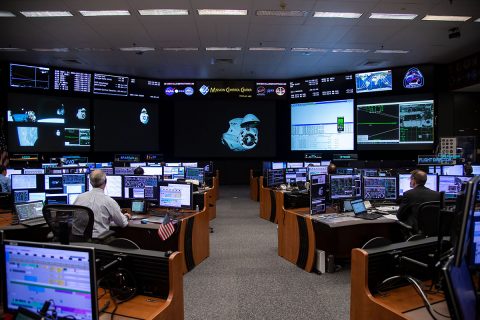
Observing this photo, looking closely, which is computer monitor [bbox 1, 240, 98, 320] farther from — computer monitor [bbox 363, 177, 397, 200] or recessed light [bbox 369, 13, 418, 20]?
recessed light [bbox 369, 13, 418, 20]

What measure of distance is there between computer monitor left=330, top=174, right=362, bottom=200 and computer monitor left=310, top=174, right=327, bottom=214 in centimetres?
13

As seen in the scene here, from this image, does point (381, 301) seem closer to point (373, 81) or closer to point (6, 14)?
point (6, 14)

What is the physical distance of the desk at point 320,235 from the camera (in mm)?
4242

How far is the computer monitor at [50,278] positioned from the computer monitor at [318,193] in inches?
128

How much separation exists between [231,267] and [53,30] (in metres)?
5.12

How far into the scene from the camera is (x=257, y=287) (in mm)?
3764

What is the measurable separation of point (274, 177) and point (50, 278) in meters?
6.38

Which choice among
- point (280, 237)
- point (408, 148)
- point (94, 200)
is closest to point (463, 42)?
point (408, 148)

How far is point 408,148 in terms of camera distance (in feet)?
29.2

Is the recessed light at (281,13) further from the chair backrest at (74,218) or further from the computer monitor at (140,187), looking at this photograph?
the chair backrest at (74,218)

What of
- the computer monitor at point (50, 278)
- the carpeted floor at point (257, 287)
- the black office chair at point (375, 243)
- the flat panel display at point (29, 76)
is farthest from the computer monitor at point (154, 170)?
the computer monitor at point (50, 278)

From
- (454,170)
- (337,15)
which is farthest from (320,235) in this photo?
(337,15)

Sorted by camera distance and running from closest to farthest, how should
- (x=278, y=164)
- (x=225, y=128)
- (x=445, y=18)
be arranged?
(x=445, y=18) → (x=278, y=164) → (x=225, y=128)

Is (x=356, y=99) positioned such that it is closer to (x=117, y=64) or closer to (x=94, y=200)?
(x=117, y=64)
